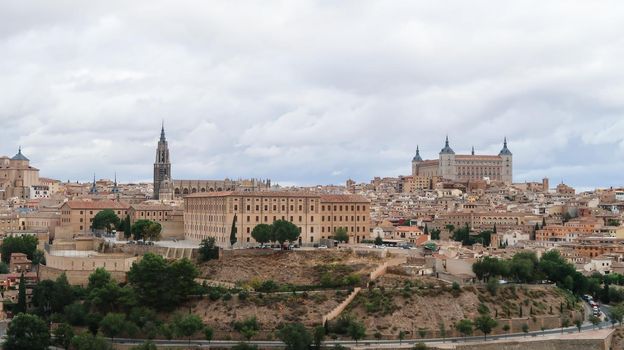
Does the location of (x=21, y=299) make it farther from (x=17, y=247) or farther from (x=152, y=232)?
(x=152, y=232)

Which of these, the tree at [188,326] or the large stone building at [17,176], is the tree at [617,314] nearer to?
the tree at [188,326]

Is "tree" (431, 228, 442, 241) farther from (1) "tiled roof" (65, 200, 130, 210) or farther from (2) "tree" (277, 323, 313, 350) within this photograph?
(2) "tree" (277, 323, 313, 350)

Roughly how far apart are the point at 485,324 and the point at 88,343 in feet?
66.1

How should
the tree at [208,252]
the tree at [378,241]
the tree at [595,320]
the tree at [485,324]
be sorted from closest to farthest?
the tree at [485,324], the tree at [595,320], the tree at [208,252], the tree at [378,241]

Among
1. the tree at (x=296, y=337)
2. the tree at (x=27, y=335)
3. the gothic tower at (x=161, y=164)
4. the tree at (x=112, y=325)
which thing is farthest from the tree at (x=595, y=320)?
the gothic tower at (x=161, y=164)

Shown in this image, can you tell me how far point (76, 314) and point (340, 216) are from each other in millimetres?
22577

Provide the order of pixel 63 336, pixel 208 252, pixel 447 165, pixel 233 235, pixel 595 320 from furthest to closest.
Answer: pixel 447 165 < pixel 233 235 < pixel 208 252 < pixel 595 320 < pixel 63 336

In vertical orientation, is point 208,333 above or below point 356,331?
below

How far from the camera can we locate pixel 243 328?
50.6 metres

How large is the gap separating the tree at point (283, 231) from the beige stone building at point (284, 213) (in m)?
3.31

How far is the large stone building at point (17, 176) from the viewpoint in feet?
397

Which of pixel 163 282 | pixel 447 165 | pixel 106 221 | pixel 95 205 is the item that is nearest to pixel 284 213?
pixel 163 282

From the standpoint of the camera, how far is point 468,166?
153 metres

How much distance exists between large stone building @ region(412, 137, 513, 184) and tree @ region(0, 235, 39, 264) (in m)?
85.2
